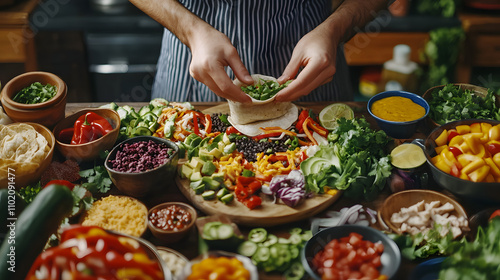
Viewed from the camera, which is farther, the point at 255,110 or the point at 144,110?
the point at 144,110

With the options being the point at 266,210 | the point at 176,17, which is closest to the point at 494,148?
the point at 266,210

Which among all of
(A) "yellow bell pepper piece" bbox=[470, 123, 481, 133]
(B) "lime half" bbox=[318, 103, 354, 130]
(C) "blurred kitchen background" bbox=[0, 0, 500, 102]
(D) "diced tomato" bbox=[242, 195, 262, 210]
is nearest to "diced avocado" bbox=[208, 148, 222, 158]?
(D) "diced tomato" bbox=[242, 195, 262, 210]

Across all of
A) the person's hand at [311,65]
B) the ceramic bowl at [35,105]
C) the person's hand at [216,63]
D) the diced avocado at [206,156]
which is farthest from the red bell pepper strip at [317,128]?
the ceramic bowl at [35,105]

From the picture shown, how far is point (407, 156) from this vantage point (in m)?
2.38

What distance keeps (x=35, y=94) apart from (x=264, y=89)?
50.0 inches

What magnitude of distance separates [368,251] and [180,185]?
1.01 metres

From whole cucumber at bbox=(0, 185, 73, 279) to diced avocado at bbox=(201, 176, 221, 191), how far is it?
70cm

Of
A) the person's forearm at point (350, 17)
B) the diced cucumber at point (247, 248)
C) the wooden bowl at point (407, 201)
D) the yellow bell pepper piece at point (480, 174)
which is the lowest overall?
the diced cucumber at point (247, 248)

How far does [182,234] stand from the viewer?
2025 mm

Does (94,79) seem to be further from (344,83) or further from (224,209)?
(224,209)

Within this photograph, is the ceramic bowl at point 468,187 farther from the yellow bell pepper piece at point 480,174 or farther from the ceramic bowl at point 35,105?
the ceramic bowl at point 35,105

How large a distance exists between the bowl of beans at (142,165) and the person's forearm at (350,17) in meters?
1.24

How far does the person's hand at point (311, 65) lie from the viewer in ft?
Answer: 8.46

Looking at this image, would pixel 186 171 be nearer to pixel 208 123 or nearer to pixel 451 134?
pixel 208 123
